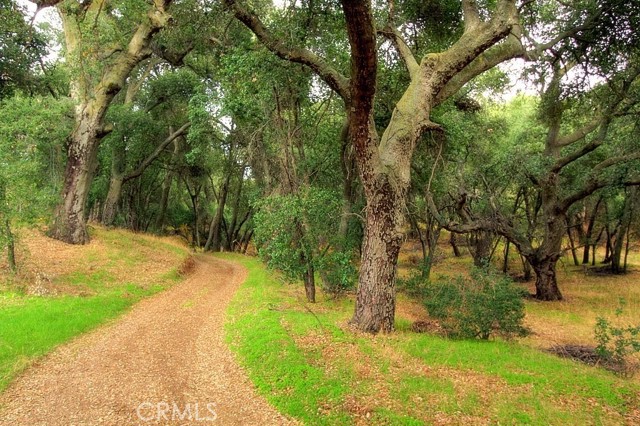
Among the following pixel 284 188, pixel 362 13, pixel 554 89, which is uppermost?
pixel 554 89

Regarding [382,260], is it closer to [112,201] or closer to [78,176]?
[78,176]

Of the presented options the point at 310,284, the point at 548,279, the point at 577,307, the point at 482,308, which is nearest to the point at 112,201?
the point at 310,284

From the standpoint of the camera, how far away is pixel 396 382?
277 inches

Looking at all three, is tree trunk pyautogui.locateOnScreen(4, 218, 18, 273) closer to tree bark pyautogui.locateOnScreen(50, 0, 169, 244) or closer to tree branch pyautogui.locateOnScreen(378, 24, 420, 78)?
tree bark pyautogui.locateOnScreen(50, 0, 169, 244)

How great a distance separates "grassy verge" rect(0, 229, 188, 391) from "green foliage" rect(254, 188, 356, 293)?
15.0 feet

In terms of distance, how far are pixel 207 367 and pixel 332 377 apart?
241cm

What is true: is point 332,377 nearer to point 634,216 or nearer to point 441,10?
point 441,10

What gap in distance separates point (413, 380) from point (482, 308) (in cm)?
363

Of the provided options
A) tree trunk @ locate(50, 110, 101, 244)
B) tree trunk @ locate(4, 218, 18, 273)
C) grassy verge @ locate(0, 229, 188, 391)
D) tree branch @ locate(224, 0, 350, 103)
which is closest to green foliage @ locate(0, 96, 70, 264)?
tree trunk @ locate(4, 218, 18, 273)

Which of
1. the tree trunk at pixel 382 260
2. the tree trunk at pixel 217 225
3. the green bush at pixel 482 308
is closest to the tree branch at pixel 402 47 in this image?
the tree trunk at pixel 382 260

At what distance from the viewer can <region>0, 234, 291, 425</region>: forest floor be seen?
584 cm

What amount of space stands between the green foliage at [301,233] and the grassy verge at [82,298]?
4562 mm

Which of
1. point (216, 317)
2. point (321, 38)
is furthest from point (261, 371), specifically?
point (321, 38)

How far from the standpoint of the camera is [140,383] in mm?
6773
